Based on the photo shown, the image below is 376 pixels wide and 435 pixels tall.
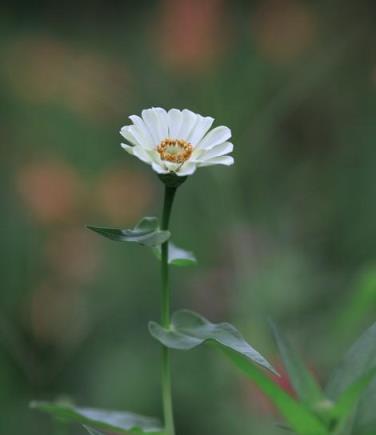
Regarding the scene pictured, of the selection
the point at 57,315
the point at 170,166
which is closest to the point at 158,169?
the point at 170,166

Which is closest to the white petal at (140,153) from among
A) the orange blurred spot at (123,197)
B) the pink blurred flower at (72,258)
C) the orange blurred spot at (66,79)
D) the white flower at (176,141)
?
the white flower at (176,141)

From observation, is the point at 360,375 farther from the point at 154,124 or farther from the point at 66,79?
the point at 66,79

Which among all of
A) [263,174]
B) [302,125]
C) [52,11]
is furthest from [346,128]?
[52,11]

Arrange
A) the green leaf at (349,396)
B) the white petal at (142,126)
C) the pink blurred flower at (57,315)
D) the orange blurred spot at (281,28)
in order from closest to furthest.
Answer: the green leaf at (349,396) < the white petal at (142,126) < the pink blurred flower at (57,315) < the orange blurred spot at (281,28)

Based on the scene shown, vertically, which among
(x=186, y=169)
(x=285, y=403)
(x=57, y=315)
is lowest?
(x=57, y=315)

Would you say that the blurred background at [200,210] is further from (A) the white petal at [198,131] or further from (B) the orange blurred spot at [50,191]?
(A) the white petal at [198,131]

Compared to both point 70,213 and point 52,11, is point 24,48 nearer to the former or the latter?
point 52,11

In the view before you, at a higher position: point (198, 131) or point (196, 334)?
point (198, 131)
